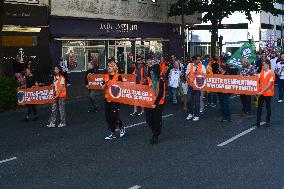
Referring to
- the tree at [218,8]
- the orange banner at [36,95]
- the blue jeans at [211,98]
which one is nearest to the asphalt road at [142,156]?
the orange banner at [36,95]

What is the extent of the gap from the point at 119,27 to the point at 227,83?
52.9 ft

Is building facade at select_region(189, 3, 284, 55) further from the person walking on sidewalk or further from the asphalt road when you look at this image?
the asphalt road

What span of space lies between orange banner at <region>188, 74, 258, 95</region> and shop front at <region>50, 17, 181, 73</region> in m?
10.1

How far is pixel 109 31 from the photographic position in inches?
1164

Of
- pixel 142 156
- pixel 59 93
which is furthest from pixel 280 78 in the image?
pixel 142 156

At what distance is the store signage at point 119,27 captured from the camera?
95.7ft

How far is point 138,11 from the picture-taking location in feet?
105

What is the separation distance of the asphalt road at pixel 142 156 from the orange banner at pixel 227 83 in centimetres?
92

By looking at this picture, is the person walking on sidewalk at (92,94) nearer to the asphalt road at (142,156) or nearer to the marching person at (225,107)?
the asphalt road at (142,156)

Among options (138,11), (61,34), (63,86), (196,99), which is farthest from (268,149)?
(138,11)

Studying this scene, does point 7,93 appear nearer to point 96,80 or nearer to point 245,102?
point 96,80

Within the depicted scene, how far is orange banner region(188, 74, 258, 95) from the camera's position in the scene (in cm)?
1499

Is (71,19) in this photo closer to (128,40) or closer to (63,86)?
(128,40)

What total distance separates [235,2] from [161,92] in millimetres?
21274
